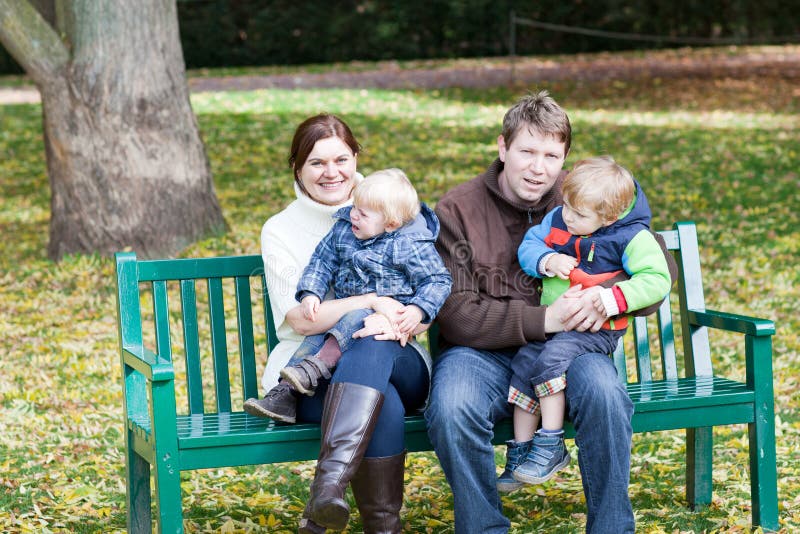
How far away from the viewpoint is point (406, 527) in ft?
14.1

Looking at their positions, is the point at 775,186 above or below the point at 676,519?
above

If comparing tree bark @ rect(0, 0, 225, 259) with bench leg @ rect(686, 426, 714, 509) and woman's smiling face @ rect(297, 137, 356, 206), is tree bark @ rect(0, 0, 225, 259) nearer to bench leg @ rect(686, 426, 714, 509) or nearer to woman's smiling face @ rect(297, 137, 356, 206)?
woman's smiling face @ rect(297, 137, 356, 206)

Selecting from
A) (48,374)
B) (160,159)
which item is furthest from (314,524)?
(160,159)

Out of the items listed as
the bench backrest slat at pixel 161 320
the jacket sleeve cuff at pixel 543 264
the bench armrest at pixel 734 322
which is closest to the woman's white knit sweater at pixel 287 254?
the bench backrest slat at pixel 161 320

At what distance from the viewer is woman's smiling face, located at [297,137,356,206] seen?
155 inches

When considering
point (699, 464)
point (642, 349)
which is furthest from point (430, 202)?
point (699, 464)

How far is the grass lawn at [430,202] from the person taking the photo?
450 cm

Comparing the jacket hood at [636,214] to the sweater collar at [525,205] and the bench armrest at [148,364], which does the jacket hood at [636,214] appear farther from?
the bench armrest at [148,364]

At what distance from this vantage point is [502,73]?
1939cm

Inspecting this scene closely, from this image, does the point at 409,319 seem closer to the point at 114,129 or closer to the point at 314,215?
the point at 314,215

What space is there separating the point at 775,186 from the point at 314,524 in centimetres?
862

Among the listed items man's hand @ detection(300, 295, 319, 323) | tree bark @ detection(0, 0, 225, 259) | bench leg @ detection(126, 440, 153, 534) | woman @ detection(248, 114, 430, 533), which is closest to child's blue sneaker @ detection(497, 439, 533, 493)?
woman @ detection(248, 114, 430, 533)

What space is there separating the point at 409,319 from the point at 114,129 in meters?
5.31

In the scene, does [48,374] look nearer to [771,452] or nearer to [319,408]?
[319,408]
